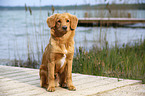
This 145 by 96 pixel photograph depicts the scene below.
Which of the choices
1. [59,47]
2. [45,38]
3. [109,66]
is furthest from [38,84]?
[45,38]

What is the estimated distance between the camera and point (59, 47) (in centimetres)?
260

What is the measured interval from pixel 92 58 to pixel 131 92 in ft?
5.05

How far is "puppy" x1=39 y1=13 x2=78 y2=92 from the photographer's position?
99.7 inches

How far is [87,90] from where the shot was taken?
2838mm

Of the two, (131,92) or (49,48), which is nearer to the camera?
(49,48)

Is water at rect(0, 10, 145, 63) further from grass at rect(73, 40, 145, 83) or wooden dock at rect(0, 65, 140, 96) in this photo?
wooden dock at rect(0, 65, 140, 96)

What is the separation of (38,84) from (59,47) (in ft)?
2.68

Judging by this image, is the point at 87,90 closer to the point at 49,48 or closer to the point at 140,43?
the point at 49,48

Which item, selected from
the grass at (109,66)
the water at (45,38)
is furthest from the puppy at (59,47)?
the water at (45,38)

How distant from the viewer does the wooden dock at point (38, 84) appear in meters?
2.74

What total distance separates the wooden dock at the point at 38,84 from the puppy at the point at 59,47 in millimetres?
183

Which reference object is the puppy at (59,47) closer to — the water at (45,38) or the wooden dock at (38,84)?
the wooden dock at (38,84)

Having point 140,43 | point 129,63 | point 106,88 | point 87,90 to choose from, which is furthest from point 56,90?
point 140,43

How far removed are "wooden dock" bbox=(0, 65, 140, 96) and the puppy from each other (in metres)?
0.18
